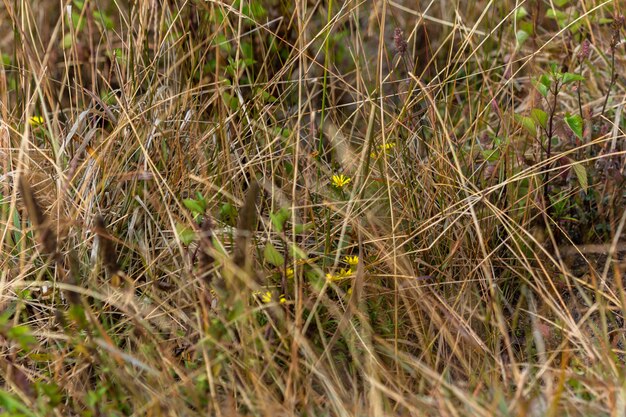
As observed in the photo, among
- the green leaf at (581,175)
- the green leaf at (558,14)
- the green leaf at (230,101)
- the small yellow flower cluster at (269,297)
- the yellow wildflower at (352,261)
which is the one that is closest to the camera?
the small yellow flower cluster at (269,297)

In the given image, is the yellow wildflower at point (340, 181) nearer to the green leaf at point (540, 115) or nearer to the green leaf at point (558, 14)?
the green leaf at point (540, 115)

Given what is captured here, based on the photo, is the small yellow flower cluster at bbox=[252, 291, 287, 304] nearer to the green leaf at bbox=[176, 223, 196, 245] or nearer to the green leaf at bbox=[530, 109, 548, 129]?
the green leaf at bbox=[176, 223, 196, 245]

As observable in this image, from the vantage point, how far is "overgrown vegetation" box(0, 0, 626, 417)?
145 cm

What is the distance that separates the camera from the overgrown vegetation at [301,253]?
57.0 inches

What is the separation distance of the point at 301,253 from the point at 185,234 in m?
0.26

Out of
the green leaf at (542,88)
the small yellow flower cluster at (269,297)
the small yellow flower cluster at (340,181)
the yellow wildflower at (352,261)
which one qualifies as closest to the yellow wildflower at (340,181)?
the small yellow flower cluster at (340,181)

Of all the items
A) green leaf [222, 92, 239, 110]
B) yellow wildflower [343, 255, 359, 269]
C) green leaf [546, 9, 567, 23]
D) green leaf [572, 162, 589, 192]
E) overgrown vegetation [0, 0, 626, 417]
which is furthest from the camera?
green leaf [546, 9, 567, 23]

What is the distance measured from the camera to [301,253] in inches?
59.4

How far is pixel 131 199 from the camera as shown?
1.91m

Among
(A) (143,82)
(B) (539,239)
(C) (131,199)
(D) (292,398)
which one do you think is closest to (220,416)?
(D) (292,398)

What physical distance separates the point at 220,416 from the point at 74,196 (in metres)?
0.78

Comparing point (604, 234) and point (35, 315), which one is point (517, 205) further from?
point (35, 315)

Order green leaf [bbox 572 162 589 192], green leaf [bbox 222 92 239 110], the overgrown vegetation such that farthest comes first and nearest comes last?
green leaf [bbox 222 92 239 110]
green leaf [bbox 572 162 589 192]
the overgrown vegetation

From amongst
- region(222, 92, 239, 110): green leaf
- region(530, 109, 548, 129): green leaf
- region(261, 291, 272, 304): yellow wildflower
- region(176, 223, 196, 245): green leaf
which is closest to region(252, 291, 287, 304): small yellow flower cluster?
region(261, 291, 272, 304): yellow wildflower
